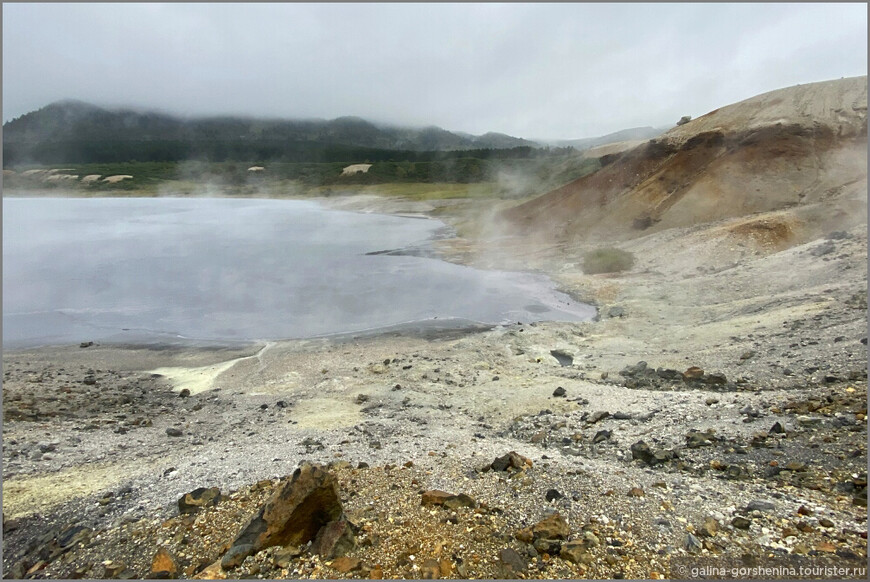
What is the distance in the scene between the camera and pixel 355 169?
2918 inches

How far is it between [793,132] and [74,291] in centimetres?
2961

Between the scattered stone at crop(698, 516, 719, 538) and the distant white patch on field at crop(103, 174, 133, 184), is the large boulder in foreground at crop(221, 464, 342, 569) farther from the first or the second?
the distant white patch on field at crop(103, 174, 133, 184)

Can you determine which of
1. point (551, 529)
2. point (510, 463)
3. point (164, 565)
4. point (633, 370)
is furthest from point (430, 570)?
point (633, 370)

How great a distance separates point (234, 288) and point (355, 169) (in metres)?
59.3

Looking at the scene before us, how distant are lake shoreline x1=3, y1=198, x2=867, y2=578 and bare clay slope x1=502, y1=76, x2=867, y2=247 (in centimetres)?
911

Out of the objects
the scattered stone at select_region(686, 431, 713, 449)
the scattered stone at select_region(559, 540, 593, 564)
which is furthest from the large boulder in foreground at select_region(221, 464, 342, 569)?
the scattered stone at select_region(686, 431, 713, 449)

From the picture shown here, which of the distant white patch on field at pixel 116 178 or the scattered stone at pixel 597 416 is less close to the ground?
the distant white patch on field at pixel 116 178

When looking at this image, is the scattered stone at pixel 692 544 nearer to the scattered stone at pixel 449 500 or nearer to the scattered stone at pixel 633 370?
the scattered stone at pixel 449 500

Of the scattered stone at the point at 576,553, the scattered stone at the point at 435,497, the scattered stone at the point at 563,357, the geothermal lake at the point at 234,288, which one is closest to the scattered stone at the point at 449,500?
the scattered stone at the point at 435,497

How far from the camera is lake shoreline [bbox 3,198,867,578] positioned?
4.18m

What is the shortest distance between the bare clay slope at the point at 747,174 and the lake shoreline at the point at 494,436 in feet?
29.9

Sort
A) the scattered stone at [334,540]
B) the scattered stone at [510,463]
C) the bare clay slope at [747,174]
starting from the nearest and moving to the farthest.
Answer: the scattered stone at [334,540], the scattered stone at [510,463], the bare clay slope at [747,174]

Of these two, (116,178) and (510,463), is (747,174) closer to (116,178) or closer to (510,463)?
(510,463)

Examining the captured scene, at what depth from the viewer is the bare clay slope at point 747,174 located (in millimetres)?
20469
